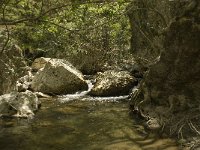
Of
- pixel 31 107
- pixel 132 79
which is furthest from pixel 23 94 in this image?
pixel 132 79

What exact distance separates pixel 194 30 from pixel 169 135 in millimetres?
2748

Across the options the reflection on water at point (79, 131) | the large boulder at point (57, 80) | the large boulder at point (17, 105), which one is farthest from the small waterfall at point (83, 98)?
the large boulder at point (17, 105)

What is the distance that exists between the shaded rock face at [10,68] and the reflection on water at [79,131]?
1830 mm

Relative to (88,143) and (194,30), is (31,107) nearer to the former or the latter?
(88,143)

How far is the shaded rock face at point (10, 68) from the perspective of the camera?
14.3m

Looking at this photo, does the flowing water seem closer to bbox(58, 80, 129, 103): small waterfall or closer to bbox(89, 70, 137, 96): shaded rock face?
bbox(58, 80, 129, 103): small waterfall

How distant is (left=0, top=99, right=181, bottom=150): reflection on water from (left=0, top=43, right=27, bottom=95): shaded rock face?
1.83 metres

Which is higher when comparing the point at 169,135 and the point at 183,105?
the point at 183,105

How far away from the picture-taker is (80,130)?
10984 millimetres

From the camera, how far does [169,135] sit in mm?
10078

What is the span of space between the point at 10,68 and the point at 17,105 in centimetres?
219

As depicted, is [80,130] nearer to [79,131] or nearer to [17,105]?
[79,131]

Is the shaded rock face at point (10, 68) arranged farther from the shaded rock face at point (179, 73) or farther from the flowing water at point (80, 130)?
the shaded rock face at point (179, 73)

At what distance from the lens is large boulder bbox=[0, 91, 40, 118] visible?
1251cm
